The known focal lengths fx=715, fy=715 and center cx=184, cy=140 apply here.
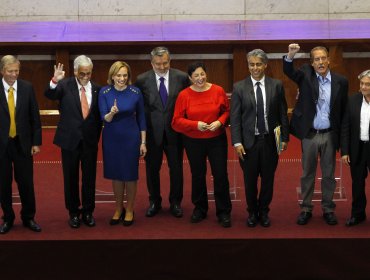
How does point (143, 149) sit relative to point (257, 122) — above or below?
below

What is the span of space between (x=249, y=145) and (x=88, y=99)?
4.64 feet

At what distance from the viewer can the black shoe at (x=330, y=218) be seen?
20.0 ft

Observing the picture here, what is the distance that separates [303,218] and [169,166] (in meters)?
1.29

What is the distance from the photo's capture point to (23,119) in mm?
5832

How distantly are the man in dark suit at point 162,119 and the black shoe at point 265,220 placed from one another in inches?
30.0

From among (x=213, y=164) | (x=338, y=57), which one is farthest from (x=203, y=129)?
(x=338, y=57)

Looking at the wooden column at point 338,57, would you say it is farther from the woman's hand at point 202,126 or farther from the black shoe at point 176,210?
the woman's hand at point 202,126

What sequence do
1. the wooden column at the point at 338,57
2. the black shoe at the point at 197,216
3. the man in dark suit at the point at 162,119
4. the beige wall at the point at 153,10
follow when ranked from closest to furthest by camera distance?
the black shoe at the point at 197,216 < the man in dark suit at the point at 162,119 < the wooden column at the point at 338,57 < the beige wall at the point at 153,10

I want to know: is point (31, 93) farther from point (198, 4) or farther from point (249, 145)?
point (198, 4)

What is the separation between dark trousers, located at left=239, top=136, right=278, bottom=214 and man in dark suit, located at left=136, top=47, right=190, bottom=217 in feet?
2.27

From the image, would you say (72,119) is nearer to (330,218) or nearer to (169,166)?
(169,166)
